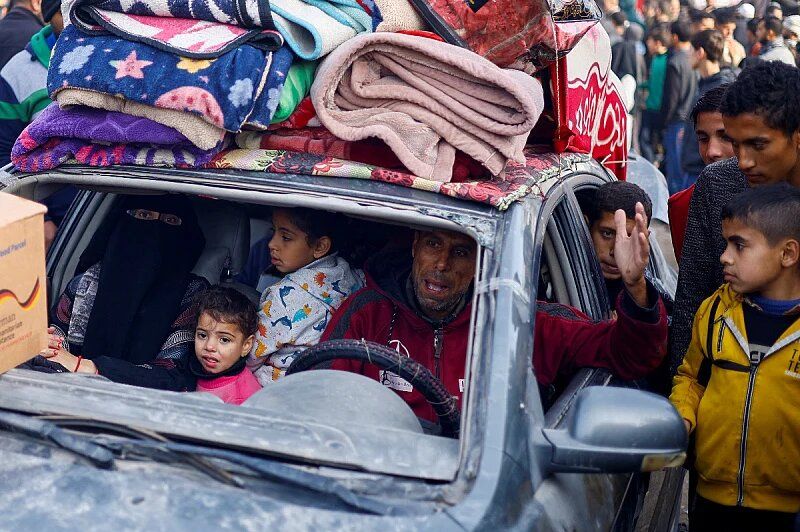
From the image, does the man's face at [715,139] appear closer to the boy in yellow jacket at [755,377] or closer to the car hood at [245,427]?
the boy in yellow jacket at [755,377]

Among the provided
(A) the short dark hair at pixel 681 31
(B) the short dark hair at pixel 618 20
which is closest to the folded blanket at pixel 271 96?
(A) the short dark hair at pixel 681 31

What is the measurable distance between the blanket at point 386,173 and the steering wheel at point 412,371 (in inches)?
16.8

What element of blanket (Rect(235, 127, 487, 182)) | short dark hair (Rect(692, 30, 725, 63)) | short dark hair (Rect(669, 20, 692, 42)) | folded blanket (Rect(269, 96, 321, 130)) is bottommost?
blanket (Rect(235, 127, 487, 182))

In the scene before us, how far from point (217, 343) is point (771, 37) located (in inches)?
388

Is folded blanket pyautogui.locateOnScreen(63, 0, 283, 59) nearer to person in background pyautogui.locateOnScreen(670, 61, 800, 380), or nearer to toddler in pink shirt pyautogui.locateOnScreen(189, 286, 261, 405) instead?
toddler in pink shirt pyautogui.locateOnScreen(189, 286, 261, 405)

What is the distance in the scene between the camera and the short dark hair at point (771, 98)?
3072 millimetres

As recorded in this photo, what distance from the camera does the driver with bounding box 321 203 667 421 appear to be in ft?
9.58

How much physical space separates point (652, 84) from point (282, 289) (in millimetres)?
9318

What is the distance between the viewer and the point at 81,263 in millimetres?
3795

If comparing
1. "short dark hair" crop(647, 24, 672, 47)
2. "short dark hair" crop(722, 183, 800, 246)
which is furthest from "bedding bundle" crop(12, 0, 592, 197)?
"short dark hair" crop(647, 24, 672, 47)

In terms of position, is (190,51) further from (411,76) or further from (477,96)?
(477,96)

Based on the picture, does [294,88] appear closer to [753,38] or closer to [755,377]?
[755,377]

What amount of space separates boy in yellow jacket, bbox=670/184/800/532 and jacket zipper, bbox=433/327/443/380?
729 millimetres

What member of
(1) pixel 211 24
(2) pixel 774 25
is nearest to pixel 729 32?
(2) pixel 774 25
